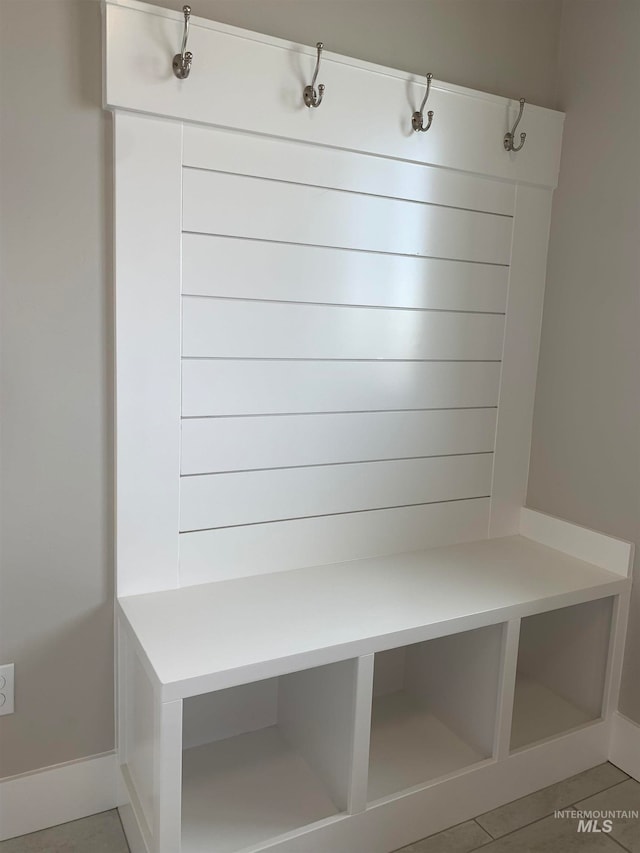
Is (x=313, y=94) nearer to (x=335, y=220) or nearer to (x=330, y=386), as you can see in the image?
(x=335, y=220)

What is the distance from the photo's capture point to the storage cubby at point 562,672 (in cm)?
196

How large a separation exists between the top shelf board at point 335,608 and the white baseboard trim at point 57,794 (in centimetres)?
44

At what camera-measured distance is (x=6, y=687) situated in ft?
5.10

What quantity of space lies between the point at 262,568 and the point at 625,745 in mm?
1161

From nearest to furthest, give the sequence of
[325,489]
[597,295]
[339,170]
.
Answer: [339,170] < [325,489] < [597,295]

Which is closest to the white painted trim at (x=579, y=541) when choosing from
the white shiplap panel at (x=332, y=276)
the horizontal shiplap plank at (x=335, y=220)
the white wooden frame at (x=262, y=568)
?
the white wooden frame at (x=262, y=568)

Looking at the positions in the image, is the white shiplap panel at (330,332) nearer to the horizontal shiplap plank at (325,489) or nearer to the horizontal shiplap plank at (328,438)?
the horizontal shiplap plank at (328,438)

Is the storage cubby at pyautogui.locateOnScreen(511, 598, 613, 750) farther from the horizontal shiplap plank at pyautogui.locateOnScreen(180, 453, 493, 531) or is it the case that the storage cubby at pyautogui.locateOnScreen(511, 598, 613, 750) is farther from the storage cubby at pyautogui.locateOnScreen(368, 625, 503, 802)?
the horizontal shiplap plank at pyautogui.locateOnScreen(180, 453, 493, 531)

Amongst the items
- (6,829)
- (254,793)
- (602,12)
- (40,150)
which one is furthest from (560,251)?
(6,829)

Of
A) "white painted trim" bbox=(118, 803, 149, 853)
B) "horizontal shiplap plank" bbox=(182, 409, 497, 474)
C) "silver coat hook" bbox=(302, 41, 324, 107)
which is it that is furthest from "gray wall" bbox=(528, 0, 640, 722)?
"white painted trim" bbox=(118, 803, 149, 853)

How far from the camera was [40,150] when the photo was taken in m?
1.45

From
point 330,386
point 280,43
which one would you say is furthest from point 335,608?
point 280,43

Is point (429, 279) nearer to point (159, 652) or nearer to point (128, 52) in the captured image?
point (128, 52)

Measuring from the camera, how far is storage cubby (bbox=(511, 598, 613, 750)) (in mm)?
1957
